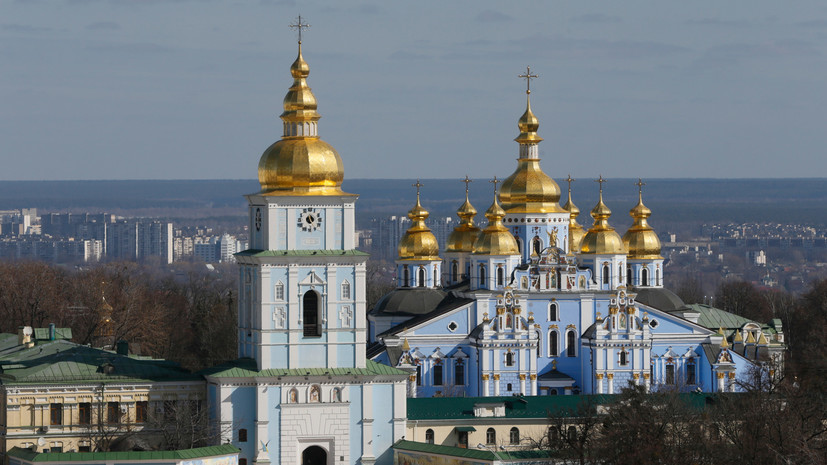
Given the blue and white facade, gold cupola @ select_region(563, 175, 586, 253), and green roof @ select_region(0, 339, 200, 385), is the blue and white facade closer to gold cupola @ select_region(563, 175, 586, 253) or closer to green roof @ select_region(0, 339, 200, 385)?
green roof @ select_region(0, 339, 200, 385)

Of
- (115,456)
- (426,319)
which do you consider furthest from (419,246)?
(115,456)

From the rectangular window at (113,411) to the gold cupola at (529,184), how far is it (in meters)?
23.4

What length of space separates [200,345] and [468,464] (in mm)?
33186

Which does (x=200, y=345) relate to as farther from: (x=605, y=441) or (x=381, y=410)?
(x=605, y=441)

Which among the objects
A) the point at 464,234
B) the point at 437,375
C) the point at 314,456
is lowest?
the point at 314,456

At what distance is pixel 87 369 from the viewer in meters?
48.6

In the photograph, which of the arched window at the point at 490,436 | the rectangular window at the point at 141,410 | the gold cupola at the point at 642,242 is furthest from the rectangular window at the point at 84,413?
the gold cupola at the point at 642,242

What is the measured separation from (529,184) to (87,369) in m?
Answer: 23.8

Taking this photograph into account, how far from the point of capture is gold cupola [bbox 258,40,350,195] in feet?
161

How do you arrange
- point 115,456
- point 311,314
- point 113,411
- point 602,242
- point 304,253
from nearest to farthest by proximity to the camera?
point 115,456
point 113,411
point 304,253
point 311,314
point 602,242

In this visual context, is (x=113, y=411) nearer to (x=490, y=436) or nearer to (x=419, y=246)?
(x=490, y=436)

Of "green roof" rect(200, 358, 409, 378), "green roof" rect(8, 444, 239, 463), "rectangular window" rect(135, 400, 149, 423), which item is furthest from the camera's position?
"rectangular window" rect(135, 400, 149, 423)

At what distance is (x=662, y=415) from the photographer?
148 feet

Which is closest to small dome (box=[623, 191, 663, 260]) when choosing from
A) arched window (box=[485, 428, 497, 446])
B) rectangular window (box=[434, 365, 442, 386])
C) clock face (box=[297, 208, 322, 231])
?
rectangular window (box=[434, 365, 442, 386])
